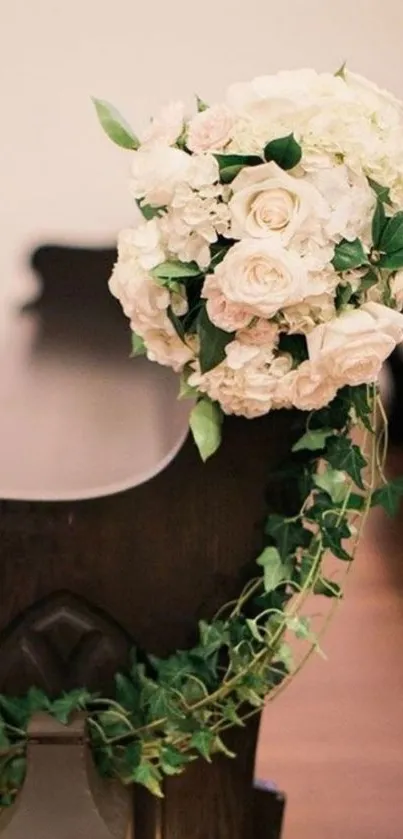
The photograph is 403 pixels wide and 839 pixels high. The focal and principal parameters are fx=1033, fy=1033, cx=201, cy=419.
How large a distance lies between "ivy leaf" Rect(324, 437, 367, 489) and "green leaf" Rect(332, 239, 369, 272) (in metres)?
0.17

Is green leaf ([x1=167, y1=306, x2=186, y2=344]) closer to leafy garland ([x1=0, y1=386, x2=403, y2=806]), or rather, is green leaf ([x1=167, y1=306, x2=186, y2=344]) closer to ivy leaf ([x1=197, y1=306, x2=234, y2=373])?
ivy leaf ([x1=197, y1=306, x2=234, y2=373])

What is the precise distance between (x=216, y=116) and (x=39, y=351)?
59 centimetres

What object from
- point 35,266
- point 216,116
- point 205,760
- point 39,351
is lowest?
point 205,760

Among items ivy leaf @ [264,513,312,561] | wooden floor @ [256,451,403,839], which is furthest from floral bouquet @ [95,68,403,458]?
wooden floor @ [256,451,403,839]

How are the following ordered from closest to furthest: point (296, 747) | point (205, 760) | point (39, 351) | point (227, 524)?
point (227, 524) → point (205, 760) → point (39, 351) → point (296, 747)

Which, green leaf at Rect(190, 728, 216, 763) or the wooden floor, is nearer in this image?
green leaf at Rect(190, 728, 216, 763)

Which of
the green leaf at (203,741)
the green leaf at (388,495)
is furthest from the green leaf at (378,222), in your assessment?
the green leaf at (203,741)

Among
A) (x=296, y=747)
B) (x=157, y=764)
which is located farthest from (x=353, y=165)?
(x=296, y=747)

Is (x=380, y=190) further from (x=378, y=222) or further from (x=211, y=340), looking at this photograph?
(x=211, y=340)

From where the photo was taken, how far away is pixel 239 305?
69 cm

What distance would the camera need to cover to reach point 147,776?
88cm

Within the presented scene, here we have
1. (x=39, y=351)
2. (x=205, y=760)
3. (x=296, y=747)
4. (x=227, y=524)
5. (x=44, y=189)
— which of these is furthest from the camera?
(x=44, y=189)

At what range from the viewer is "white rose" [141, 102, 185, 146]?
0.72 meters

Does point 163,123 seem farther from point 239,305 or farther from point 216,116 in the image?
point 239,305
